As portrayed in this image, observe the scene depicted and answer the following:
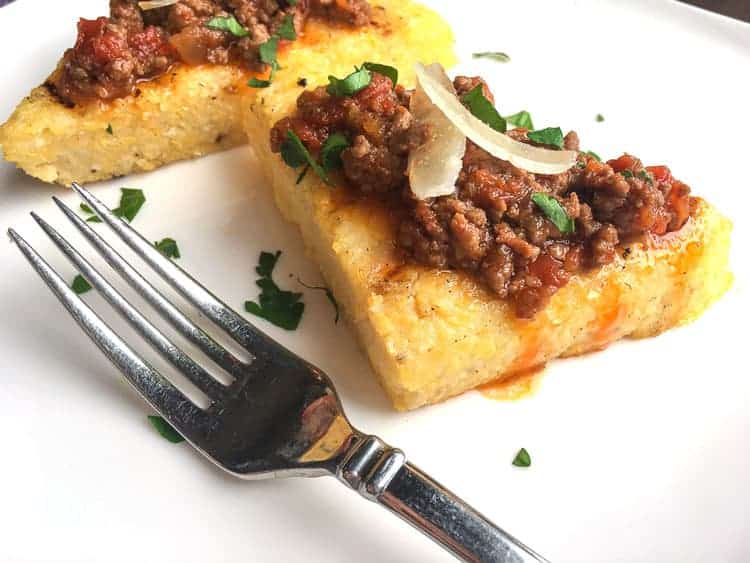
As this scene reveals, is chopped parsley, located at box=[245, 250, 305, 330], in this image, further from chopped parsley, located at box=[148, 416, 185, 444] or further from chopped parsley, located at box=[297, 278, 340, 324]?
chopped parsley, located at box=[148, 416, 185, 444]

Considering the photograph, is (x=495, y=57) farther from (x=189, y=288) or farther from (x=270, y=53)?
(x=189, y=288)

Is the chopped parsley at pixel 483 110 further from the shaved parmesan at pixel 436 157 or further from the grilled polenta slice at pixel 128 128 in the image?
the grilled polenta slice at pixel 128 128

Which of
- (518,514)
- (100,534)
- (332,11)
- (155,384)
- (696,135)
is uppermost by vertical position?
(696,135)

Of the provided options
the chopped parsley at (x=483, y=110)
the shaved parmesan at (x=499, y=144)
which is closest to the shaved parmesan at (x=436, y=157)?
the shaved parmesan at (x=499, y=144)

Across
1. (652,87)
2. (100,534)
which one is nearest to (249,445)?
(100,534)

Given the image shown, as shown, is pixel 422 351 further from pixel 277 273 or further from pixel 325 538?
pixel 277 273

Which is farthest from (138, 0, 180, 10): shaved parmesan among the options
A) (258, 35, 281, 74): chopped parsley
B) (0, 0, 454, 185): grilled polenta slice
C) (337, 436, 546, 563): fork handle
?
(337, 436, 546, 563): fork handle

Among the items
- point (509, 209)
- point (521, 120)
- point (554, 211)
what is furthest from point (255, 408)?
point (521, 120)
